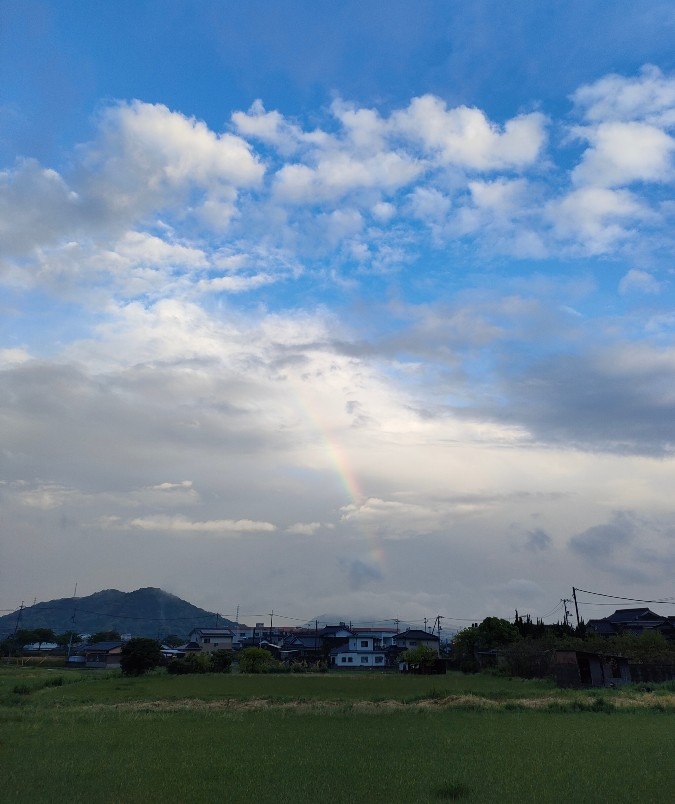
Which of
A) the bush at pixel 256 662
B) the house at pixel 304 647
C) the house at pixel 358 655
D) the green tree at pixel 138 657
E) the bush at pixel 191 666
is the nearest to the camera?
the green tree at pixel 138 657

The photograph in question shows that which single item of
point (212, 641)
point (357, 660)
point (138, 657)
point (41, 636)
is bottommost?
point (357, 660)

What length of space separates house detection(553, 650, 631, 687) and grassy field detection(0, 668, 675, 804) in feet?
27.8

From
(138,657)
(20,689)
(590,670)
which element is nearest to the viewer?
(20,689)

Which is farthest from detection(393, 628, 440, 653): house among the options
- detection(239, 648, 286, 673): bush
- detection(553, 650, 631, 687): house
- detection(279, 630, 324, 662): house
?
detection(553, 650, 631, 687): house

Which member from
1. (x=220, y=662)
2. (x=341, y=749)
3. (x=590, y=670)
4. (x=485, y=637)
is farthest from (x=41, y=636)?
(x=341, y=749)

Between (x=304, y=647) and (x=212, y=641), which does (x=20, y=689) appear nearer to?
(x=304, y=647)

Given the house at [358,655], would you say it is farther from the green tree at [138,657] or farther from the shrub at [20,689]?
the shrub at [20,689]

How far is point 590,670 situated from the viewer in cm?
4716

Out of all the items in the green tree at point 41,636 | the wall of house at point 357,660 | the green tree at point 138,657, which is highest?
the green tree at point 41,636

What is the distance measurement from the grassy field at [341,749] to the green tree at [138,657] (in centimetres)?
2559

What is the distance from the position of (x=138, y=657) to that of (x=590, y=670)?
43.8 metres

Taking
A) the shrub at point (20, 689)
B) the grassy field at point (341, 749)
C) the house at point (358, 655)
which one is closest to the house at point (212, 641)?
the house at point (358, 655)

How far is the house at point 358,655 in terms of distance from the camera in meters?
97.1

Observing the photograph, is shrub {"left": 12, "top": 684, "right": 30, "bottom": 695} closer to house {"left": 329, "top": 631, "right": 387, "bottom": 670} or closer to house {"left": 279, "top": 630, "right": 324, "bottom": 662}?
house {"left": 329, "top": 631, "right": 387, "bottom": 670}
